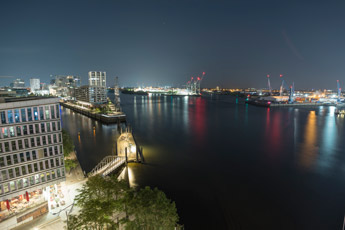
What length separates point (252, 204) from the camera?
48.3ft

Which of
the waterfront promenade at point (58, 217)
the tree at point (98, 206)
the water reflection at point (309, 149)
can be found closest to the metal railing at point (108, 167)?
the waterfront promenade at point (58, 217)

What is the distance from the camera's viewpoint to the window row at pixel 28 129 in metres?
10.3

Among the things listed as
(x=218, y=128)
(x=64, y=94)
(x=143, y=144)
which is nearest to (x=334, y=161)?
(x=218, y=128)

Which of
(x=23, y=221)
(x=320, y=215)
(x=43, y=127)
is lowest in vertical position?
(x=320, y=215)

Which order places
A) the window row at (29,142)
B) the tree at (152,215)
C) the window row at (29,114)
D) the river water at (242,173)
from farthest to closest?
1. the river water at (242,173)
2. the window row at (29,142)
3. the window row at (29,114)
4. the tree at (152,215)

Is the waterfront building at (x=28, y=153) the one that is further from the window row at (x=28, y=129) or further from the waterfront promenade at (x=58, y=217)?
the waterfront promenade at (x=58, y=217)

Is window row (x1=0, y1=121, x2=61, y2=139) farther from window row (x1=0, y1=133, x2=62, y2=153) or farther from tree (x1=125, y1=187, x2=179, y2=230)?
tree (x1=125, y1=187, x2=179, y2=230)

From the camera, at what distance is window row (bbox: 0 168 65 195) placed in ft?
34.3

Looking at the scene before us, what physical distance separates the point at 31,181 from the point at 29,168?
0.75 m

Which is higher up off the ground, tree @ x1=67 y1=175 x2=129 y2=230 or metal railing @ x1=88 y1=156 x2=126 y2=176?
tree @ x1=67 y1=175 x2=129 y2=230

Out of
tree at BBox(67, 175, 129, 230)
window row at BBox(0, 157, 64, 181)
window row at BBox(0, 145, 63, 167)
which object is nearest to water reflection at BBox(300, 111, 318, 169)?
tree at BBox(67, 175, 129, 230)

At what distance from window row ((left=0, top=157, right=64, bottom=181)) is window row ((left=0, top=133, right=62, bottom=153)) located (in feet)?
3.37

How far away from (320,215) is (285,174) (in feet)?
19.7

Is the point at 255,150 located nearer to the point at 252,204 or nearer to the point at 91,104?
the point at 252,204
